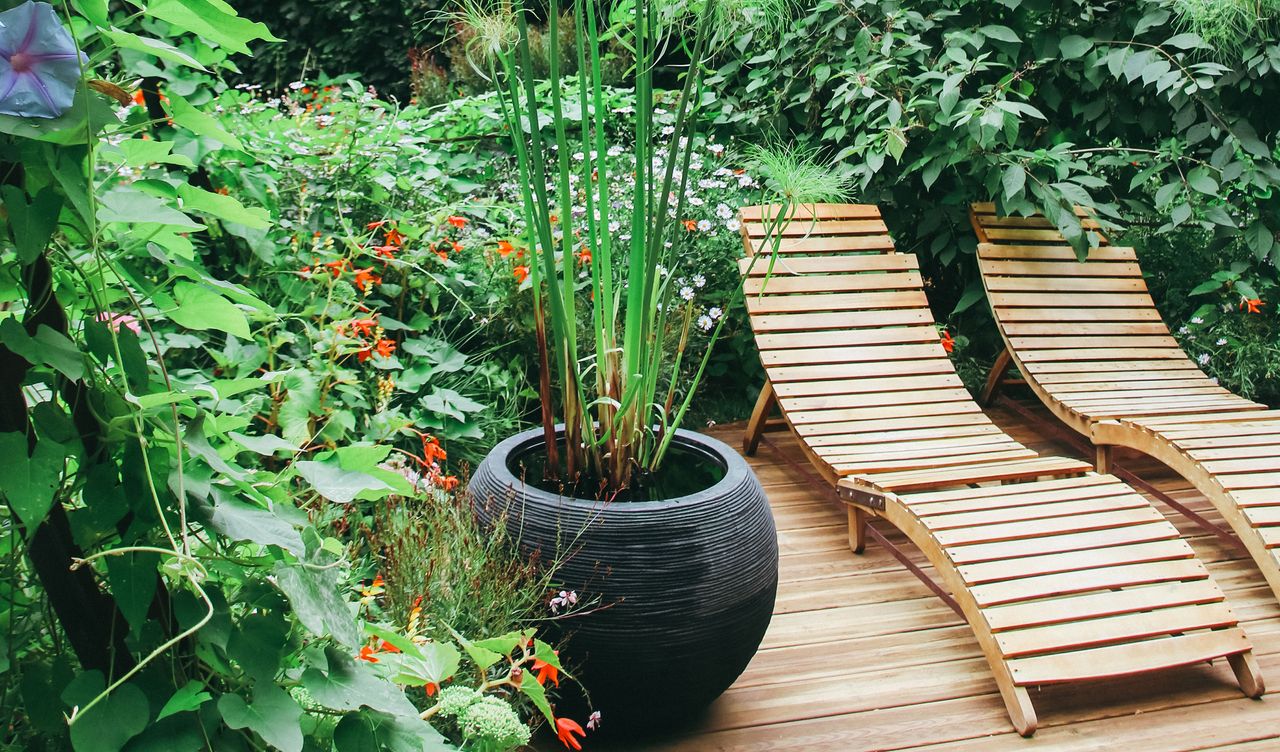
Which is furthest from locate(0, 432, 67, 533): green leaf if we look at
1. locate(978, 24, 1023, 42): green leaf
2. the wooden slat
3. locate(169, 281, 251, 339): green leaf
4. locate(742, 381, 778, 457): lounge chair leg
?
locate(978, 24, 1023, 42): green leaf

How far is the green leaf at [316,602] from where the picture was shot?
3.10ft

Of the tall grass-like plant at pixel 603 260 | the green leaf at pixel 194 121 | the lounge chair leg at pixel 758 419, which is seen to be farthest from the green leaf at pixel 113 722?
the lounge chair leg at pixel 758 419

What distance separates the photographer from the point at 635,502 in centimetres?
228

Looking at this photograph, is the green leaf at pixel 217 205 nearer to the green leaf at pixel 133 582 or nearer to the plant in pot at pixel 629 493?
the green leaf at pixel 133 582

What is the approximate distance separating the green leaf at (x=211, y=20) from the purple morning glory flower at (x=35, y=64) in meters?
0.10

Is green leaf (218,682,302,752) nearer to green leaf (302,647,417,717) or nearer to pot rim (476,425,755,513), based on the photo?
green leaf (302,647,417,717)

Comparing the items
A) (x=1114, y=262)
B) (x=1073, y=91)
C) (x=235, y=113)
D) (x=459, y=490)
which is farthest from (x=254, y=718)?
(x=1073, y=91)

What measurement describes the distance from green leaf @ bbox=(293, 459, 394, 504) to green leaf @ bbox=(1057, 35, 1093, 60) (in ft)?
13.7

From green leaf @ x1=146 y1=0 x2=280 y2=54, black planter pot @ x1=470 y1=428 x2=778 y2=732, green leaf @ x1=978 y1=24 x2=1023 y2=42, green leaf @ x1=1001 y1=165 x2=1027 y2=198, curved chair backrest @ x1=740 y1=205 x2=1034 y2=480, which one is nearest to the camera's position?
green leaf @ x1=146 y1=0 x2=280 y2=54

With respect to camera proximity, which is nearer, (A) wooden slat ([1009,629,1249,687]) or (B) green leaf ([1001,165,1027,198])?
(A) wooden slat ([1009,629,1249,687])

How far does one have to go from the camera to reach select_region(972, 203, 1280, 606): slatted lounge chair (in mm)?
3234

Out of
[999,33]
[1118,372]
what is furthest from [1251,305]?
[999,33]

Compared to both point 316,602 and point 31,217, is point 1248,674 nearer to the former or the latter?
point 316,602

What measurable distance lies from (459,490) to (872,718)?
113cm
